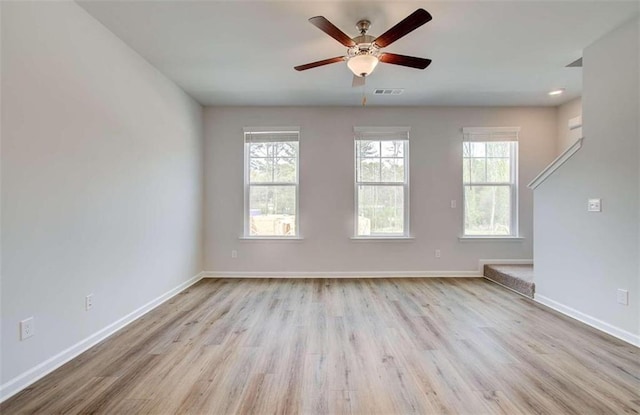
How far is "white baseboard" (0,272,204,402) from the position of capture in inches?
68.3

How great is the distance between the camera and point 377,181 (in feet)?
15.1

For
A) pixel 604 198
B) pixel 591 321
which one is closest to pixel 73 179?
pixel 604 198

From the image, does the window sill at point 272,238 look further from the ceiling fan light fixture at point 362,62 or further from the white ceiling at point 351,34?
the ceiling fan light fixture at point 362,62

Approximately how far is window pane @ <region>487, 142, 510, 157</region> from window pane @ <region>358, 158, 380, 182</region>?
1788 mm

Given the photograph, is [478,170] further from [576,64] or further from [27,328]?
[27,328]

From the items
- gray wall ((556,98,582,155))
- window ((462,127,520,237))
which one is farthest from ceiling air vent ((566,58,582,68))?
window ((462,127,520,237))

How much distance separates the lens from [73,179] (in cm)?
216

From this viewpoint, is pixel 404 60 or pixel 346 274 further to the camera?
pixel 346 274

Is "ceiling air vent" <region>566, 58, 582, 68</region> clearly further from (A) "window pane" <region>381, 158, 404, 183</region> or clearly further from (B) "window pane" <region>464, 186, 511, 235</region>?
(A) "window pane" <region>381, 158, 404, 183</region>

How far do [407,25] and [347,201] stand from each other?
2851mm

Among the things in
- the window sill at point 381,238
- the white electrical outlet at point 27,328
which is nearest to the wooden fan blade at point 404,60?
the window sill at point 381,238

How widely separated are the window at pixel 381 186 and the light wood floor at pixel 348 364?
1.55 m

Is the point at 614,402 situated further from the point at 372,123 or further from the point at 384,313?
the point at 372,123

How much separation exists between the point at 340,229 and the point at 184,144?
2.57 m
